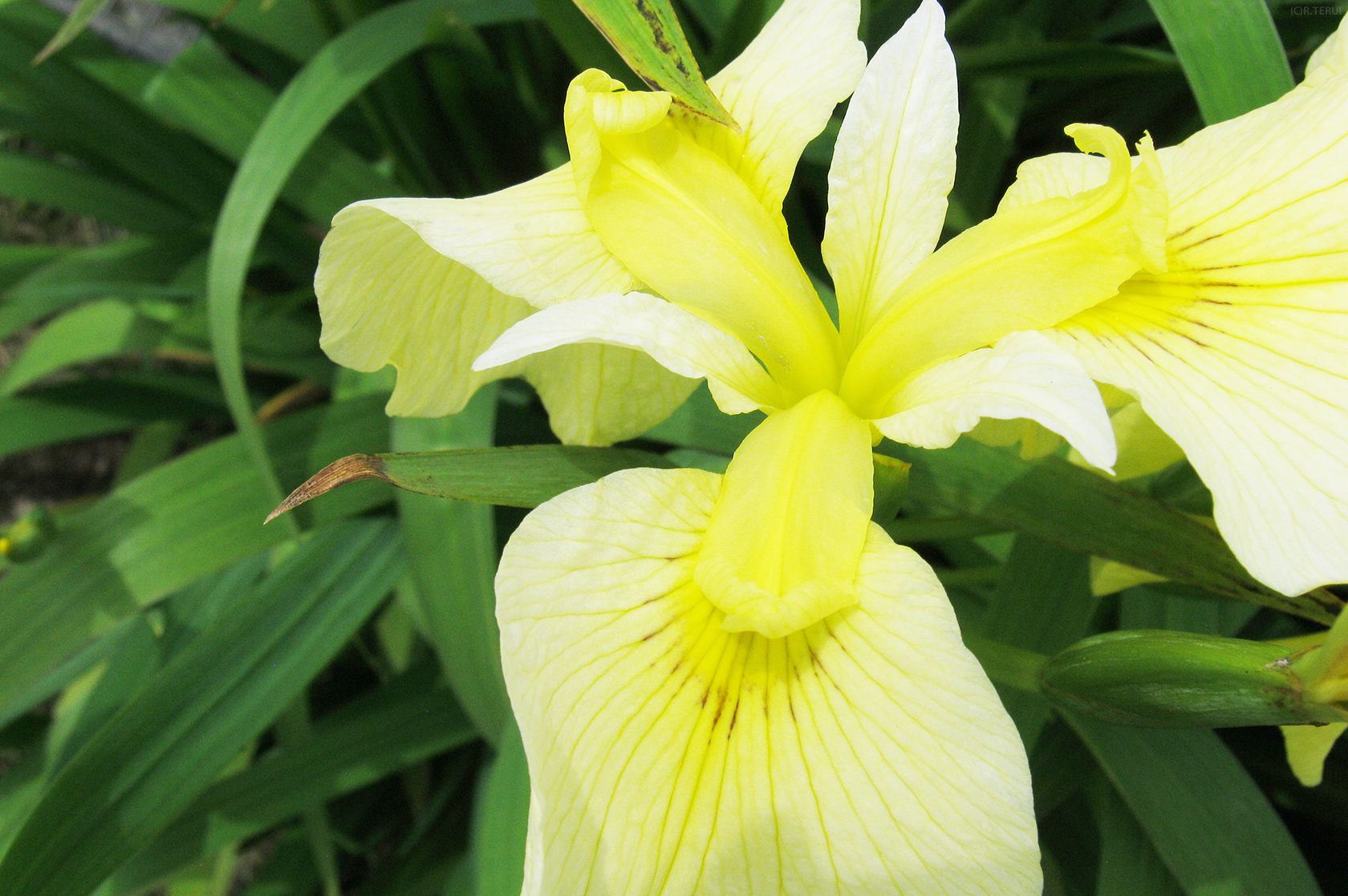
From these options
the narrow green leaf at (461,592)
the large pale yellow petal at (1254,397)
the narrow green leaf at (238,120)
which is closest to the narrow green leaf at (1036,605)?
the large pale yellow petal at (1254,397)

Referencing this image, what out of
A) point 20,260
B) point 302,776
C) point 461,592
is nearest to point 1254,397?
point 461,592

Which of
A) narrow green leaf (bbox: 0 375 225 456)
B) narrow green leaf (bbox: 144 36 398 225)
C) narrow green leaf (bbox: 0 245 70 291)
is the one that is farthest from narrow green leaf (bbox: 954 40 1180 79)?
narrow green leaf (bbox: 0 245 70 291)

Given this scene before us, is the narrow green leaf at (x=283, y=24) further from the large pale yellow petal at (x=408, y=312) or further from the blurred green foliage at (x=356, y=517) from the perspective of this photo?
the large pale yellow petal at (x=408, y=312)

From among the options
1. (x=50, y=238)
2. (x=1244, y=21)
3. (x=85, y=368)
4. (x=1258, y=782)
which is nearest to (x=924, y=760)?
(x=1244, y=21)

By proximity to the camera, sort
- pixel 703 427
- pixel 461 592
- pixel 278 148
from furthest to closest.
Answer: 1. pixel 278 148
2. pixel 461 592
3. pixel 703 427

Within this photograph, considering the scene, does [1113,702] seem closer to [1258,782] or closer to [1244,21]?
[1244,21]

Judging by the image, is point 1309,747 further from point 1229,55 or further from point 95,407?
point 95,407
